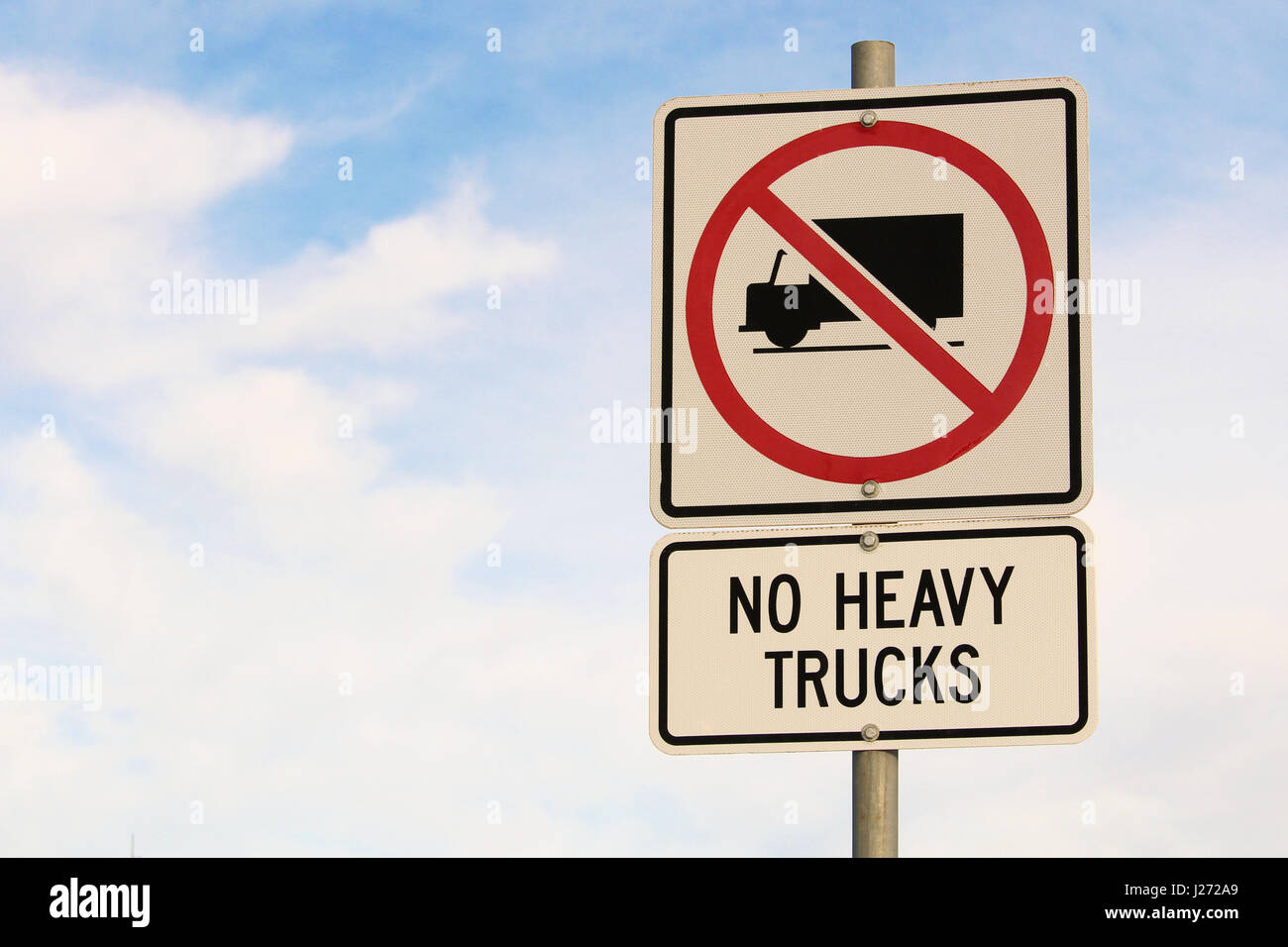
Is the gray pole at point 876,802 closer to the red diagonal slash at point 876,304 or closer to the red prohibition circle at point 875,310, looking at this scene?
the red prohibition circle at point 875,310

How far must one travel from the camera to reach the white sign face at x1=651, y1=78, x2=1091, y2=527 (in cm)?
256

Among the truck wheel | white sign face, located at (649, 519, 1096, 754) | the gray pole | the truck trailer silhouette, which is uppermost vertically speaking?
the truck trailer silhouette

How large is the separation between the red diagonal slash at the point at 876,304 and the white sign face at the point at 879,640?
27 cm

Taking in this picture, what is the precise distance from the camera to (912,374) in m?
2.58

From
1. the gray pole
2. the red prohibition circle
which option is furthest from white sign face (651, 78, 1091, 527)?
the gray pole

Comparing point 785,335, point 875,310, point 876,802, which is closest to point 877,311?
point 875,310

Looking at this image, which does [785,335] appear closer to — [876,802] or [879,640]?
[879,640]

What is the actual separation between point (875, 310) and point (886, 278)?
73mm

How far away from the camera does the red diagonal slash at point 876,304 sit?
257 cm

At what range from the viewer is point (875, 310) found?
2.62 meters

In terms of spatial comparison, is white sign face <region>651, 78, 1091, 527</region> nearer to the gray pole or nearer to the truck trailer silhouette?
the truck trailer silhouette
